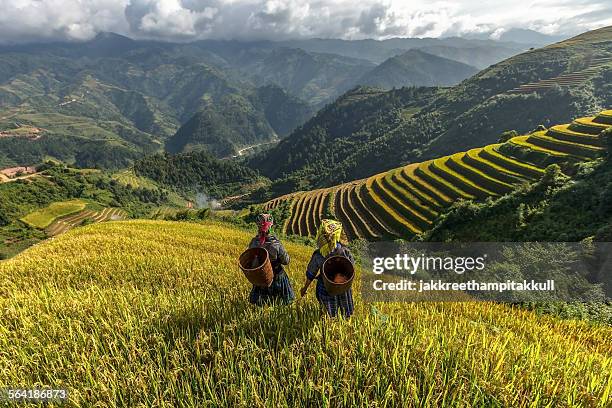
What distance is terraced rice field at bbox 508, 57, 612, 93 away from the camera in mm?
137863

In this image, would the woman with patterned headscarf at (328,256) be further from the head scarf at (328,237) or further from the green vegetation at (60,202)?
the green vegetation at (60,202)

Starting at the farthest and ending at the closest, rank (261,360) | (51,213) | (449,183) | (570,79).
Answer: (570,79)
(51,213)
(449,183)
(261,360)

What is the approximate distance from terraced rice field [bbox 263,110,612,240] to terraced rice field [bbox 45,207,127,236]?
297 ft

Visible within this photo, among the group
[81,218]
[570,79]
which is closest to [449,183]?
[81,218]

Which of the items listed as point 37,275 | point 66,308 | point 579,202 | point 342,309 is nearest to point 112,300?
point 66,308

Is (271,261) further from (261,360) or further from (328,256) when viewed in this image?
(261,360)

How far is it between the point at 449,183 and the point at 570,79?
13824 centimetres

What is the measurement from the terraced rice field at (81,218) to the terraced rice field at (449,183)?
90.4 meters

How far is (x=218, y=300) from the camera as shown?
4590mm

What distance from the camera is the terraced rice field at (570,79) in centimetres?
13786

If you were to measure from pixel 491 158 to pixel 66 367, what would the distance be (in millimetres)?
62133

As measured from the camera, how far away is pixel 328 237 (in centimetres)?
480

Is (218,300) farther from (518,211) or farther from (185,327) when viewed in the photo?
(518,211)

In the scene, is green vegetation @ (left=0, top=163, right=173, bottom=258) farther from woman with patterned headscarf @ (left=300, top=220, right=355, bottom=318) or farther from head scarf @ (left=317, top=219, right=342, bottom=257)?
head scarf @ (left=317, top=219, right=342, bottom=257)
